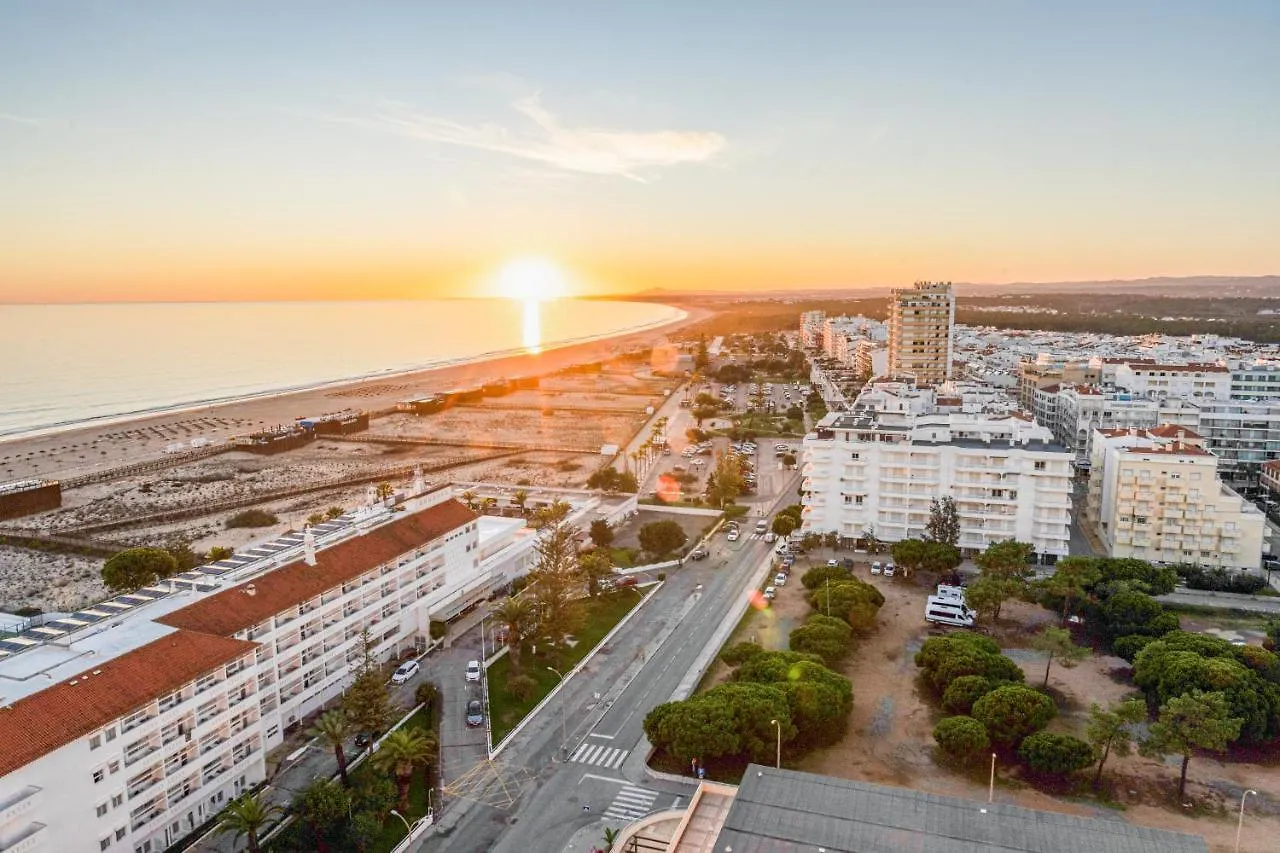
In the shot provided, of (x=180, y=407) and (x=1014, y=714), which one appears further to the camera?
(x=180, y=407)

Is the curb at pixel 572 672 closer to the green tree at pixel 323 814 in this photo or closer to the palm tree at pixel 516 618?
the palm tree at pixel 516 618

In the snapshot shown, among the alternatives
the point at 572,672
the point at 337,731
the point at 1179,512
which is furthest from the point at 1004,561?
the point at 337,731

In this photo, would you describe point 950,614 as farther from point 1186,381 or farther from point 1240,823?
point 1186,381

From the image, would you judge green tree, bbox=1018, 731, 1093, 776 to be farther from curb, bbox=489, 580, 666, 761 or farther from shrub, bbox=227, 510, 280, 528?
shrub, bbox=227, 510, 280, 528

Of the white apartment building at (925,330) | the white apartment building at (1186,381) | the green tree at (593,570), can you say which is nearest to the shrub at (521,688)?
the green tree at (593,570)

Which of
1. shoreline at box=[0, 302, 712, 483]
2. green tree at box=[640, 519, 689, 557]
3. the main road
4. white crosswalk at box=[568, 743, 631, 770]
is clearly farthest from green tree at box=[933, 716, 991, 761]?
shoreline at box=[0, 302, 712, 483]
